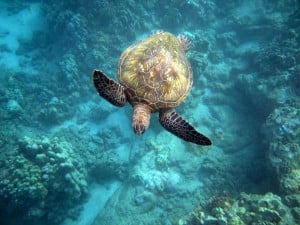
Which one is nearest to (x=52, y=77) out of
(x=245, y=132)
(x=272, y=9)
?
(x=245, y=132)

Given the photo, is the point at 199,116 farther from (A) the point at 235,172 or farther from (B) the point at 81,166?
(B) the point at 81,166

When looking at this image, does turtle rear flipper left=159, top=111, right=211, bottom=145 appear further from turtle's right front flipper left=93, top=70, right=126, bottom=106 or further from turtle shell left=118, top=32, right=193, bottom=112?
turtle's right front flipper left=93, top=70, right=126, bottom=106

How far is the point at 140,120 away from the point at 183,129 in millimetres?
731

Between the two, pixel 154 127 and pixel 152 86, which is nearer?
pixel 152 86

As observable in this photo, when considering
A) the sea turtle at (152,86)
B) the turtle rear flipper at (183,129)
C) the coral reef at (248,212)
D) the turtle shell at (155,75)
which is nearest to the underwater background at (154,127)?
the coral reef at (248,212)

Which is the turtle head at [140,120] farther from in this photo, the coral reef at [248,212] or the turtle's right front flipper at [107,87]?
the coral reef at [248,212]

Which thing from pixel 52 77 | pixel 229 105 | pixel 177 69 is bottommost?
pixel 177 69

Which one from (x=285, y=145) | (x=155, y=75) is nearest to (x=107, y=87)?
(x=155, y=75)

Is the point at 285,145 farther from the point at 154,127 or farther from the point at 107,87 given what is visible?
the point at 107,87

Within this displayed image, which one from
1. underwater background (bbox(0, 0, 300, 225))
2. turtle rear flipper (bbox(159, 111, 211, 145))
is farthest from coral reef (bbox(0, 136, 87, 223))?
turtle rear flipper (bbox(159, 111, 211, 145))

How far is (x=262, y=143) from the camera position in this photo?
902 centimetres

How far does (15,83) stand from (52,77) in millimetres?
2068

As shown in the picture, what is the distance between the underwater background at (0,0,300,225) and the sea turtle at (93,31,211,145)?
118 inches

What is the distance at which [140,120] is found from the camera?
176 inches
